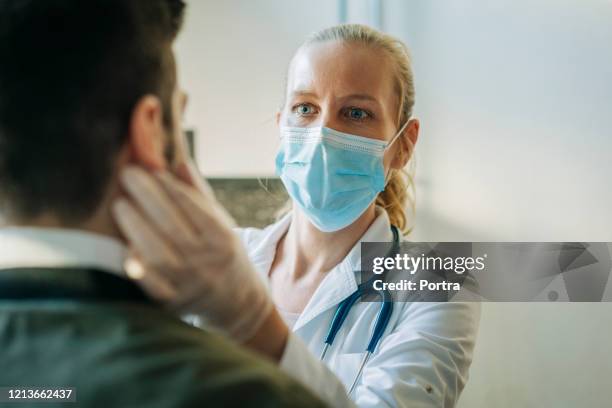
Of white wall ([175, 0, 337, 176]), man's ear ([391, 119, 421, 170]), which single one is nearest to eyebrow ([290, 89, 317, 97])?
man's ear ([391, 119, 421, 170])

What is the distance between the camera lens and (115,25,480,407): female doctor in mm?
1093

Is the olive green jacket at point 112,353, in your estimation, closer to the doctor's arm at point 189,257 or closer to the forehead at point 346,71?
the doctor's arm at point 189,257

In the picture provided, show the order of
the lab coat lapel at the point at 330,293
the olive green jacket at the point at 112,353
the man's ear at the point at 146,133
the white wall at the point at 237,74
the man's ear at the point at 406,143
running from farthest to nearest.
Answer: the white wall at the point at 237,74 → the man's ear at the point at 406,143 → the lab coat lapel at the point at 330,293 → the man's ear at the point at 146,133 → the olive green jacket at the point at 112,353

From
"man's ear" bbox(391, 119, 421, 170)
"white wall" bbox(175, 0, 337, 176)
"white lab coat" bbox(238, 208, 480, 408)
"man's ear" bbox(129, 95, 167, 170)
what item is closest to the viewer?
"man's ear" bbox(129, 95, 167, 170)

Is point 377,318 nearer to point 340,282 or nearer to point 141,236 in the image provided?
point 340,282

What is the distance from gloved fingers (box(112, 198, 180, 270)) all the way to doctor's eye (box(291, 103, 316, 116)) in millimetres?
736

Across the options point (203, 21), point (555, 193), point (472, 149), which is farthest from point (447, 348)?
→ point (203, 21)

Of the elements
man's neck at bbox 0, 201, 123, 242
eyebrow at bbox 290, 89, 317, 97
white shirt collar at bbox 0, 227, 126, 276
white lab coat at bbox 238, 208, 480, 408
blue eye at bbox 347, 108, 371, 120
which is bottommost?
white lab coat at bbox 238, 208, 480, 408

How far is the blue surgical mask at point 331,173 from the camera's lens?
131 centimetres

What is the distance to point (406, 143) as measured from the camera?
143cm

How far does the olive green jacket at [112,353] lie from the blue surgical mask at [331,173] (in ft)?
2.35

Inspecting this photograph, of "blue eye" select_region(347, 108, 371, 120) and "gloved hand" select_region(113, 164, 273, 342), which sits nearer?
"gloved hand" select_region(113, 164, 273, 342)

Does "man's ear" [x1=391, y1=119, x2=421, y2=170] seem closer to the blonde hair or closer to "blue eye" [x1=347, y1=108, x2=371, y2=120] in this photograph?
the blonde hair

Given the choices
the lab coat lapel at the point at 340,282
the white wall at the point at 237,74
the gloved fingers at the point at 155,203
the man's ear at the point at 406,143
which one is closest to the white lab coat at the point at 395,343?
the lab coat lapel at the point at 340,282
